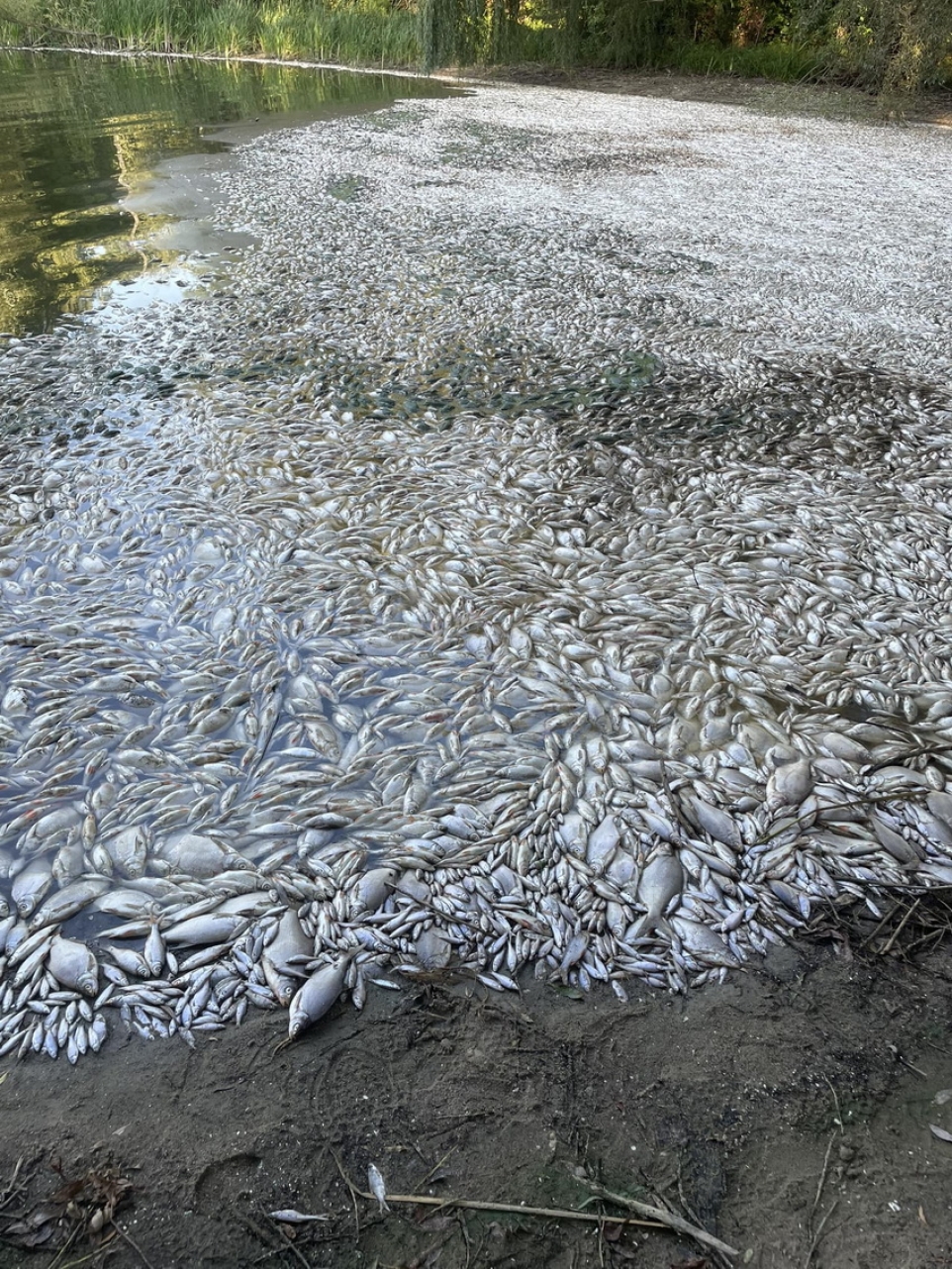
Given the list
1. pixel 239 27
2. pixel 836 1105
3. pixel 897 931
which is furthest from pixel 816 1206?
pixel 239 27

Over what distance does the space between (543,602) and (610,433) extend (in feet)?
5.35

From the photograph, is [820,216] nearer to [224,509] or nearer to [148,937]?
[224,509]

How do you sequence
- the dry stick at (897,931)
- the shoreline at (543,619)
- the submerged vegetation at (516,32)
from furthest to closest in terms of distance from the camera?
the submerged vegetation at (516,32) → the dry stick at (897,931) → the shoreline at (543,619)

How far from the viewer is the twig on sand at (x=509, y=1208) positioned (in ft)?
5.46

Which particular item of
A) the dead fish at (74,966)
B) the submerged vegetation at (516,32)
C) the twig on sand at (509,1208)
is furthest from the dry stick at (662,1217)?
the submerged vegetation at (516,32)

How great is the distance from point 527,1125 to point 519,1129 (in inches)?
0.8

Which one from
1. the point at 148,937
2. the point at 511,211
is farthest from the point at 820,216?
the point at 148,937

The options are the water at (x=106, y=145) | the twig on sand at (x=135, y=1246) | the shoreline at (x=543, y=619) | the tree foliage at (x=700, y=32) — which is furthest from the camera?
the tree foliage at (x=700, y=32)

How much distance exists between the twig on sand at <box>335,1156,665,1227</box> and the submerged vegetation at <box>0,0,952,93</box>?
16335 mm

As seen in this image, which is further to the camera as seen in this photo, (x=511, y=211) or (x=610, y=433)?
(x=511, y=211)

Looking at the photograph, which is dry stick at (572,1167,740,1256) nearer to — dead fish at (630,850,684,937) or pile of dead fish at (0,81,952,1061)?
pile of dead fish at (0,81,952,1061)

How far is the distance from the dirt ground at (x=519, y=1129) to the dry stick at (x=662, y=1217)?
0.6 inches

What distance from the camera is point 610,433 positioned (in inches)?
182

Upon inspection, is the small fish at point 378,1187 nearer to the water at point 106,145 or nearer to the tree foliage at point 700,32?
the water at point 106,145
